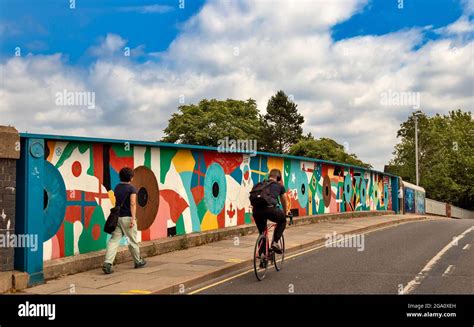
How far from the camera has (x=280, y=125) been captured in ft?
236

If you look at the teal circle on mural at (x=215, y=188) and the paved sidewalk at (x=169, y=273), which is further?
the teal circle on mural at (x=215, y=188)

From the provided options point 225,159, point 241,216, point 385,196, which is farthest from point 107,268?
point 385,196

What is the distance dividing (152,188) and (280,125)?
206 feet

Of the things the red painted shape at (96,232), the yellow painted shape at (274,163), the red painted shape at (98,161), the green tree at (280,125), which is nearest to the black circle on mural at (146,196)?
the red painted shape at (98,161)

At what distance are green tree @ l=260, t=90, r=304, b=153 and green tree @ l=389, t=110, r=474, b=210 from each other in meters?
17.6

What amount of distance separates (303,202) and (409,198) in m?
19.0

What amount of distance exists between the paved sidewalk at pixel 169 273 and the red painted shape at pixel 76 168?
1.72m

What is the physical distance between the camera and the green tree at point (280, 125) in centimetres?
6950

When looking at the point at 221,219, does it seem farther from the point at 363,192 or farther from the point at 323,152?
the point at 323,152

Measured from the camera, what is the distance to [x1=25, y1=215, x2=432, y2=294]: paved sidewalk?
667cm

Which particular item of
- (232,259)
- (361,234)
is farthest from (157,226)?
(361,234)

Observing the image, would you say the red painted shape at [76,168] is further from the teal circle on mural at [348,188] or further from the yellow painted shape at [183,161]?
the teal circle on mural at [348,188]

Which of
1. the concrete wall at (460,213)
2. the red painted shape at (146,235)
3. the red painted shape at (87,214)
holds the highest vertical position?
the red painted shape at (87,214)

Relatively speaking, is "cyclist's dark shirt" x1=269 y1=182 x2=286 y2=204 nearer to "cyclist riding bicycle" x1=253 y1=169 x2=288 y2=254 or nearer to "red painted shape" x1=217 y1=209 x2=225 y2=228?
"cyclist riding bicycle" x1=253 y1=169 x2=288 y2=254
